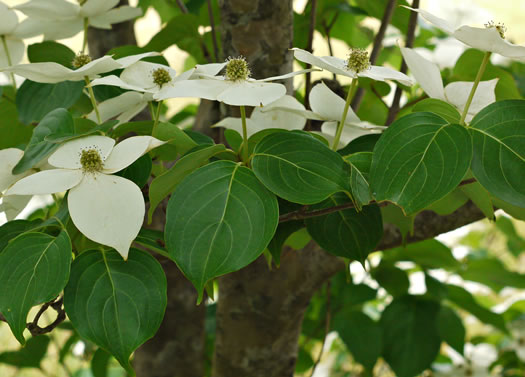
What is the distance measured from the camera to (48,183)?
1.10 feet

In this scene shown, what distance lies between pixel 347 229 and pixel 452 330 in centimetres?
44

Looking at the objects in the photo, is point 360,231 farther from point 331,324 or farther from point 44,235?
point 331,324

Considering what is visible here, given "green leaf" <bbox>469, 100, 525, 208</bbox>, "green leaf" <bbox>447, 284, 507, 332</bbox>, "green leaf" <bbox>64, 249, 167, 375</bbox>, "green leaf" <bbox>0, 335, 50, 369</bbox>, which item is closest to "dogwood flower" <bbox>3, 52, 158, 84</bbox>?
"green leaf" <bbox>64, 249, 167, 375</bbox>

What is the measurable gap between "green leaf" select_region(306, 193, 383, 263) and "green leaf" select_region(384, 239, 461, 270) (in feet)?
1.23

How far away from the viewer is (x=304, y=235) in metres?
0.48

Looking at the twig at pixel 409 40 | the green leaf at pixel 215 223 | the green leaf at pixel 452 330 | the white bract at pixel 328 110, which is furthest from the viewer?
the green leaf at pixel 452 330

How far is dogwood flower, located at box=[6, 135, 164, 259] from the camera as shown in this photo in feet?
1.05

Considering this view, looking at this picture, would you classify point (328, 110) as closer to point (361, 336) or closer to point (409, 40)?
point (409, 40)

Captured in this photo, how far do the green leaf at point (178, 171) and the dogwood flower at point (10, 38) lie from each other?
0.24m

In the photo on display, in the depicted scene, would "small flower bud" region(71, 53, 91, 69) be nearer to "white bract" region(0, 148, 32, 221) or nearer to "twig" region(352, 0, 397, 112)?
"white bract" region(0, 148, 32, 221)

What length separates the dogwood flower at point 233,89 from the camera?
332 millimetres

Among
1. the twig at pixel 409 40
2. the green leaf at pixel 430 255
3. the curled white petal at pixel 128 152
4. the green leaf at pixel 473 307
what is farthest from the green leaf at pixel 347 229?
the green leaf at pixel 473 307

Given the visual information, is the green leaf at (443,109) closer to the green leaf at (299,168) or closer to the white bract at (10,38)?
the green leaf at (299,168)

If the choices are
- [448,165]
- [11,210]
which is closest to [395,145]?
A: [448,165]
